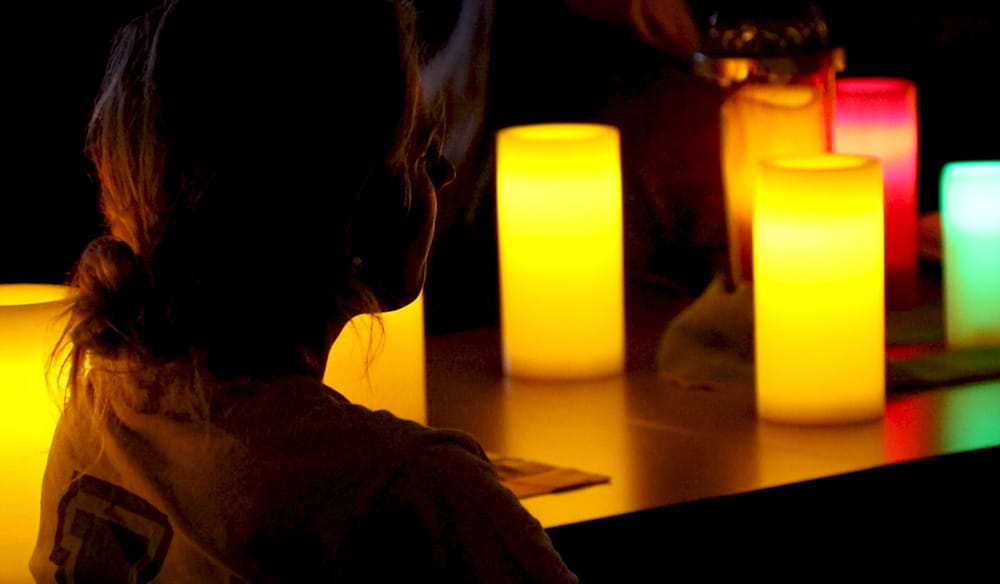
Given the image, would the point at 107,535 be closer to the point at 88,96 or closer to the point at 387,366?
the point at 387,366

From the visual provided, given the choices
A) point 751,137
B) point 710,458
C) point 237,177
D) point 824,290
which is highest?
point 237,177

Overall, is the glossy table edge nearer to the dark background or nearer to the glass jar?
the glass jar

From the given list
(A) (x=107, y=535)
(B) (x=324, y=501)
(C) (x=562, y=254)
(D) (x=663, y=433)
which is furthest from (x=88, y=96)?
(B) (x=324, y=501)

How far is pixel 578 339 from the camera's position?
1.72 metres

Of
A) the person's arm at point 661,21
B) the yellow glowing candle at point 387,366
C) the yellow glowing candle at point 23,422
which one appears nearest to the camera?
the yellow glowing candle at point 23,422

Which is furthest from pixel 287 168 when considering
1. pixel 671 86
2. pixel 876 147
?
pixel 671 86

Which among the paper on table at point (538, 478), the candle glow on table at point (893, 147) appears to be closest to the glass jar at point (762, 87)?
the candle glow on table at point (893, 147)

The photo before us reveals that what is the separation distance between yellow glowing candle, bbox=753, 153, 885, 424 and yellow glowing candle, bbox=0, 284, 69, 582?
626mm

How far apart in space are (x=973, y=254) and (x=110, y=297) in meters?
1.04

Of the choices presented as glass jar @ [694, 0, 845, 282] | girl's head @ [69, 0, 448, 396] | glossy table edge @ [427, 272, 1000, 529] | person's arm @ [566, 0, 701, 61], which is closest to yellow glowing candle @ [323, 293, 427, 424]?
glossy table edge @ [427, 272, 1000, 529]

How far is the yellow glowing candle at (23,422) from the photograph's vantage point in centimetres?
128

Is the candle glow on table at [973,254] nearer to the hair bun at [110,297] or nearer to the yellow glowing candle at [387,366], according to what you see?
the yellow glowing candle at [387,366]

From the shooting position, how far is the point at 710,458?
4.74 feet

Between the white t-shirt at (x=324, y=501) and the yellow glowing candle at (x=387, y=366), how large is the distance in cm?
53
